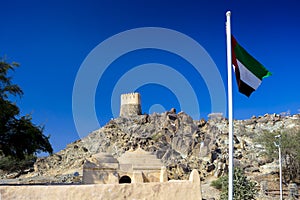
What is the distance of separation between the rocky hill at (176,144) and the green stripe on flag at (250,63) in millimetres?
31201

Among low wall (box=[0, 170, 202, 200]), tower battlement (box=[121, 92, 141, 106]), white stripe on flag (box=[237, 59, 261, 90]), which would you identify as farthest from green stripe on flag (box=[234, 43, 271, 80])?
tower battlement (box=[121, 92, 141, 106])

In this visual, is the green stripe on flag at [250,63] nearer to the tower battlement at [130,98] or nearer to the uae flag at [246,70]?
the uae flag at [246,70]

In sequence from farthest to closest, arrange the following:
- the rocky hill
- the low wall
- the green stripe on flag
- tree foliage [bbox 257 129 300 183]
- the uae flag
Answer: the rocky hill → tree foliage [bbox 257 129 300 183] → the low wall → the green stripe on flag → the uae flag

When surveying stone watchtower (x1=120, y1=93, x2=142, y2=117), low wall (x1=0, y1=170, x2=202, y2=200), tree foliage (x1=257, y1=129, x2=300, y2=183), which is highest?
stone watchtower (x1=120, y1=93, x2=142, y2=117)

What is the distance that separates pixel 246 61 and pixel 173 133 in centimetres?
5450

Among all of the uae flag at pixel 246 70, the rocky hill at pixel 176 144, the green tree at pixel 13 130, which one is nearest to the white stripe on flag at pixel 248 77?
the uae flag at pixel 246 70

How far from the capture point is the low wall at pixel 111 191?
9562 mm

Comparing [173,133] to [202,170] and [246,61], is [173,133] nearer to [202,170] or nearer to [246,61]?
[202,170]

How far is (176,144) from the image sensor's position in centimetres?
5834

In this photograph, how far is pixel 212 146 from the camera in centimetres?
5131

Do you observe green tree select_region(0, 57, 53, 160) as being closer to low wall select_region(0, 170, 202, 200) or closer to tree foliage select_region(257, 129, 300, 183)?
low wall select_region(0, 170, 202, 200)

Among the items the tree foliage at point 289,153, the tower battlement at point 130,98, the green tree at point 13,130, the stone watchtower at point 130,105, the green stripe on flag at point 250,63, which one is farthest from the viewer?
the tower battlement at point 130,98

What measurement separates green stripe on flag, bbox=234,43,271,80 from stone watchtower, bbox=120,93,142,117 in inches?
2737

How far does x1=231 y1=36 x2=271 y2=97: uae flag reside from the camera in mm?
8367
